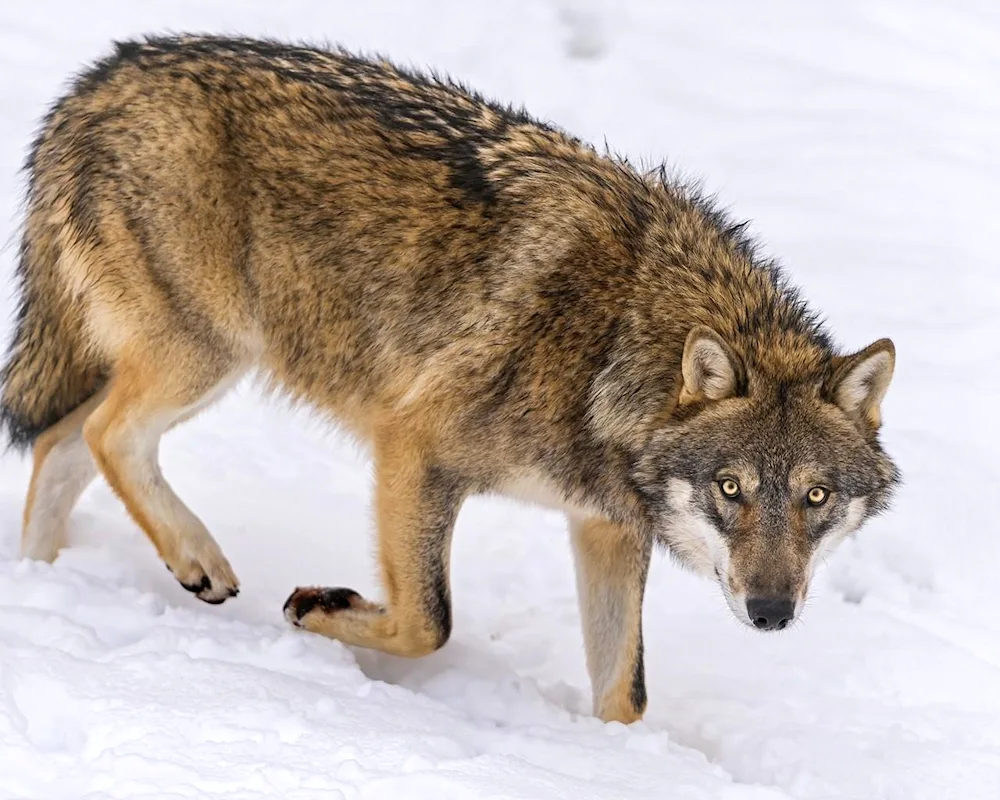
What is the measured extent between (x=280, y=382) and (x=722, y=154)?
16.5 ft

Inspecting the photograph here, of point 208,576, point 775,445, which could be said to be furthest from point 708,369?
point 208,576

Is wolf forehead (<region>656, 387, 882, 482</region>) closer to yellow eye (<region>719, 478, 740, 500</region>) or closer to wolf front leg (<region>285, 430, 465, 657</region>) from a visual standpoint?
yellow eye (<region>719, 478, 740, 500</region>)

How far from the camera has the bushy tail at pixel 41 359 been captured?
5223 millimetres

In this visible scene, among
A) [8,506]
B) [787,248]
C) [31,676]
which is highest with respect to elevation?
[787,248]

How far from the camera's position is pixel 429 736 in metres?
3.88

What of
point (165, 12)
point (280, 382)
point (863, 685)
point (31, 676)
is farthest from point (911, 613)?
point (165, 12)

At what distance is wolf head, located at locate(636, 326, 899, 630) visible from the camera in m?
4.09

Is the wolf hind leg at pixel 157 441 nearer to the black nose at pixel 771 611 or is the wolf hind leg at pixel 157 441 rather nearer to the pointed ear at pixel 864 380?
the black nose at pixel 771 611

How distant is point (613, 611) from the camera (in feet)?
16.4

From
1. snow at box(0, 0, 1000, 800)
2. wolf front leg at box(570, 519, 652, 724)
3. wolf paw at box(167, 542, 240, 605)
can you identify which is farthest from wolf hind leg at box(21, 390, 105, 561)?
wolf front leg at box(570, 519, 652, 724)

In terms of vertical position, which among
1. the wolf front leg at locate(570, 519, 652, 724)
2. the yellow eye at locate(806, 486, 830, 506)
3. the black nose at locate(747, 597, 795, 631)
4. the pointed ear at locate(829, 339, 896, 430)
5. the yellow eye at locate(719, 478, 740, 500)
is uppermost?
the pointed ear at locate(829, 339, 896, 430)

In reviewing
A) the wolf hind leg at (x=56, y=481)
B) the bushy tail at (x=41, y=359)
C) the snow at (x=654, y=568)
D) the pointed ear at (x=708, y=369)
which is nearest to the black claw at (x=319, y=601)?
the snow at (x=654, y=568)

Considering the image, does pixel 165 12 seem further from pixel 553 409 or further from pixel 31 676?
pixel 31 676

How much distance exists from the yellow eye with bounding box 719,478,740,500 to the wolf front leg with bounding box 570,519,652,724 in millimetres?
679
